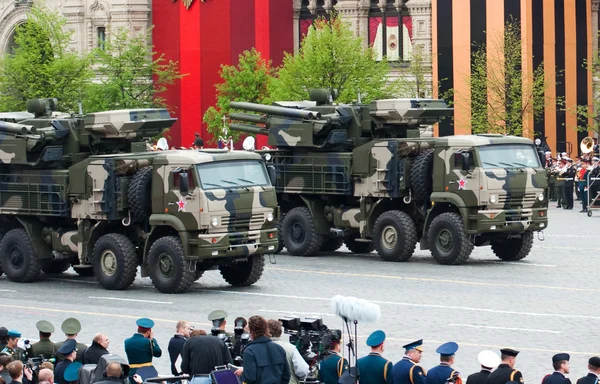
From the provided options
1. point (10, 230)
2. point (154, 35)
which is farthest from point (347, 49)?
point (10, 230)

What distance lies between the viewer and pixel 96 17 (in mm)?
67750

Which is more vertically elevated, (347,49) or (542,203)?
(347,49)

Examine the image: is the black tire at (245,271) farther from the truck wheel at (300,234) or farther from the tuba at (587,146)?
the tuba at (587,146)

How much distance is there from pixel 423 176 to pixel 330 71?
84.0 feet

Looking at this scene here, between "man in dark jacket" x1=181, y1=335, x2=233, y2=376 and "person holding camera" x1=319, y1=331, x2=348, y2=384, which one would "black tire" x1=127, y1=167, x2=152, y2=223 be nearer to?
"man in dark jacket" x1=181, y1=335, x2=233, y2=376

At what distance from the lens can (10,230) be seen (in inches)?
1187

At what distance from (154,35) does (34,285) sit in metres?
37.9

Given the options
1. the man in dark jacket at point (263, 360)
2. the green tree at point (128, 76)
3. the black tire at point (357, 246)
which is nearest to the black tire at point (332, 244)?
the black tire at point (357, 246)

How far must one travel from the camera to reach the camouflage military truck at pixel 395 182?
30.1m

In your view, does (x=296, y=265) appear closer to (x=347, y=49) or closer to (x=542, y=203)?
(x=542, y=203)

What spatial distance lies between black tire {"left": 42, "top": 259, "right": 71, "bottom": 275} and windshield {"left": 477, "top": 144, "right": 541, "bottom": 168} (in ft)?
28.4

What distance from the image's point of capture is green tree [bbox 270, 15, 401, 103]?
55406mm

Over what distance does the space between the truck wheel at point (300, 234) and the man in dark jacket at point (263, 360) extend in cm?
1838

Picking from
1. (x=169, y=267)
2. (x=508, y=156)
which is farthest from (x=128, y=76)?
(x=169, y=267)
